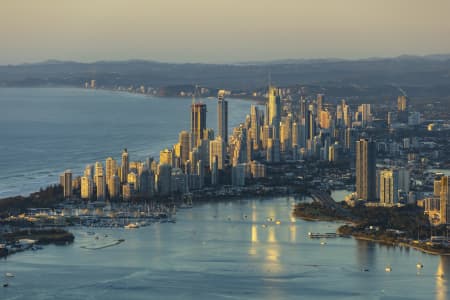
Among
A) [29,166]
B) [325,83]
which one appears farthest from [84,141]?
[325,83]

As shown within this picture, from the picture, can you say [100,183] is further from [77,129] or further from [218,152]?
[77,129]

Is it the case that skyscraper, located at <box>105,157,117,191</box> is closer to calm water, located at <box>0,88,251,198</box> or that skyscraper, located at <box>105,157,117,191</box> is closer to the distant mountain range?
calm water, located at <box>0,88,251,198</box>

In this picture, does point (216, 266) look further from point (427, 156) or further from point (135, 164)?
point (427, 156)

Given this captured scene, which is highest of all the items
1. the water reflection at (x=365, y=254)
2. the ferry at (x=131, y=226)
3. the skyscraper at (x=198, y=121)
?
the skyscraper at (x=198, y=121)

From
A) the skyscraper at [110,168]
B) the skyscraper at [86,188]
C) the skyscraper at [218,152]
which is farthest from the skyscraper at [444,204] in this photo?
the skyscraper at [218,152]

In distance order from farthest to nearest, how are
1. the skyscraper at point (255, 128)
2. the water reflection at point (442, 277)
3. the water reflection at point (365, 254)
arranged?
1. the skyscraper at point (255, 128)
2. the water reflection at point (365, 254)
3. the water reflection at point (442, 277)

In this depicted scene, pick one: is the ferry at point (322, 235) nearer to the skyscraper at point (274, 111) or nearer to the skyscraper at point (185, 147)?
the skyscraper at point (185, 147)

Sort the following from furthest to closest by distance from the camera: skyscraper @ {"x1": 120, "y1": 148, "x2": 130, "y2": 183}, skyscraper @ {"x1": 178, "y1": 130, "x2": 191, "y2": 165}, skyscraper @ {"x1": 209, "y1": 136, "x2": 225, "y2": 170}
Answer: skyscraper @ {"x1": 178, "y1": 130, "x2": 191, "y2": 165}, skyscraper @ {"x1": 209, "y1": 136, "x2": 225, "y2": 170}, skyscraper @ {"x1": 120, "y1": 148, "x2": 130, "y2": 183}

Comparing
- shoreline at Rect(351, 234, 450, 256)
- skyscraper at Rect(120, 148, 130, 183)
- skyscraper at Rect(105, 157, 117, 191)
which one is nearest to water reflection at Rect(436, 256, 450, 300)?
shoreline at Rect(351, 234, 450, 256)
